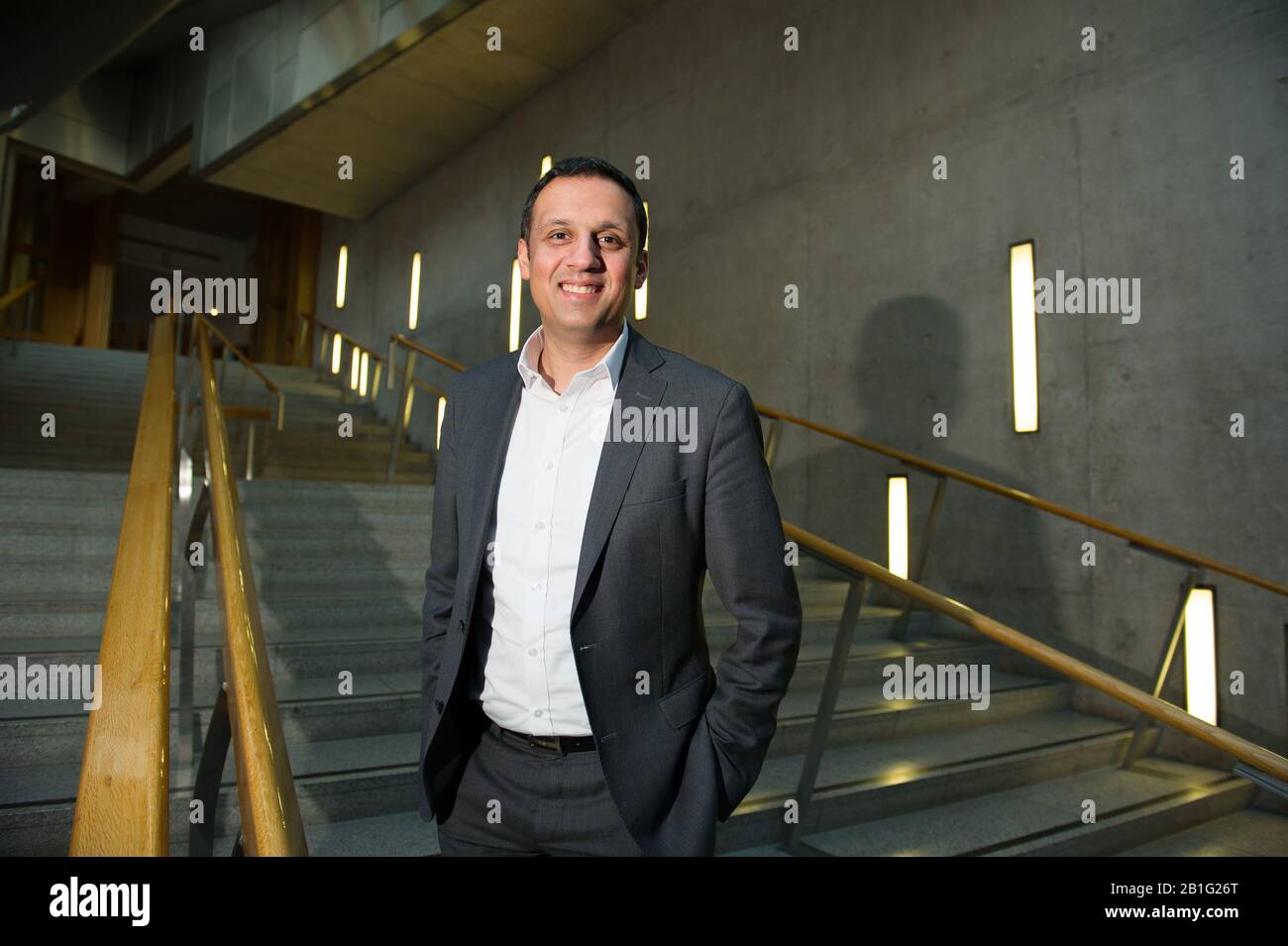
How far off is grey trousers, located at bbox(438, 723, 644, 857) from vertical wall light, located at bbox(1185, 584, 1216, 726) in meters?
3.22

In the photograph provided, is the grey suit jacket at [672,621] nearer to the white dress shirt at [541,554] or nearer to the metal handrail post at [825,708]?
the white dress shirt at [541,554]

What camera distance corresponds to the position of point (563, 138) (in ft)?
25.8

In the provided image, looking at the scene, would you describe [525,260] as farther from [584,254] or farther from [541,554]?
[541,554]

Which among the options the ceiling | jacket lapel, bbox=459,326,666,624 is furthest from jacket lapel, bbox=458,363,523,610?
the ceiling

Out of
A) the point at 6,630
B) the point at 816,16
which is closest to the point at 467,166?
the point at 816,16

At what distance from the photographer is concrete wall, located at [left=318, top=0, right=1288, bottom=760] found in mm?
3512

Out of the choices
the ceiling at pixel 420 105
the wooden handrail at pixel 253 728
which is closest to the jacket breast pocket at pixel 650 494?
the wooden handrail at pixel 253 728

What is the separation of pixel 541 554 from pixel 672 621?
207 mm

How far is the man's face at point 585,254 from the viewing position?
1.22 m

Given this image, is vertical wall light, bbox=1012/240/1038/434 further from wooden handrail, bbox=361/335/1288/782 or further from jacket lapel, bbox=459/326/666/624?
jacket lapel, bbox=459/326/666/624

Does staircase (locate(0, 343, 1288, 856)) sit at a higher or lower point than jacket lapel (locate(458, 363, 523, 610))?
lower

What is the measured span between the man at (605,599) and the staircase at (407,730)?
67 centimetres

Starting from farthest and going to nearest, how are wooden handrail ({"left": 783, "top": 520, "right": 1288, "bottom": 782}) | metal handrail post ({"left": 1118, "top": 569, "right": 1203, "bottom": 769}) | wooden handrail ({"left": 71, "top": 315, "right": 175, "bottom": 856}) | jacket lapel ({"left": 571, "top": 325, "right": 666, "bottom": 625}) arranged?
metal handrail post ({"left": 1118, "top": 569, "right": 1203, "bottom": 769}), wooden handrail ({"left": 783, "top": 520, "right": 1288, "bottom": 782}), jacket lapel ({"left": 571, "top": 325, "right": 666, "bottom": 625}), wooden handrail ({"left": 71, "top": 315, "right": 175, "bottom": 856})

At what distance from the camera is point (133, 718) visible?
86 cm
